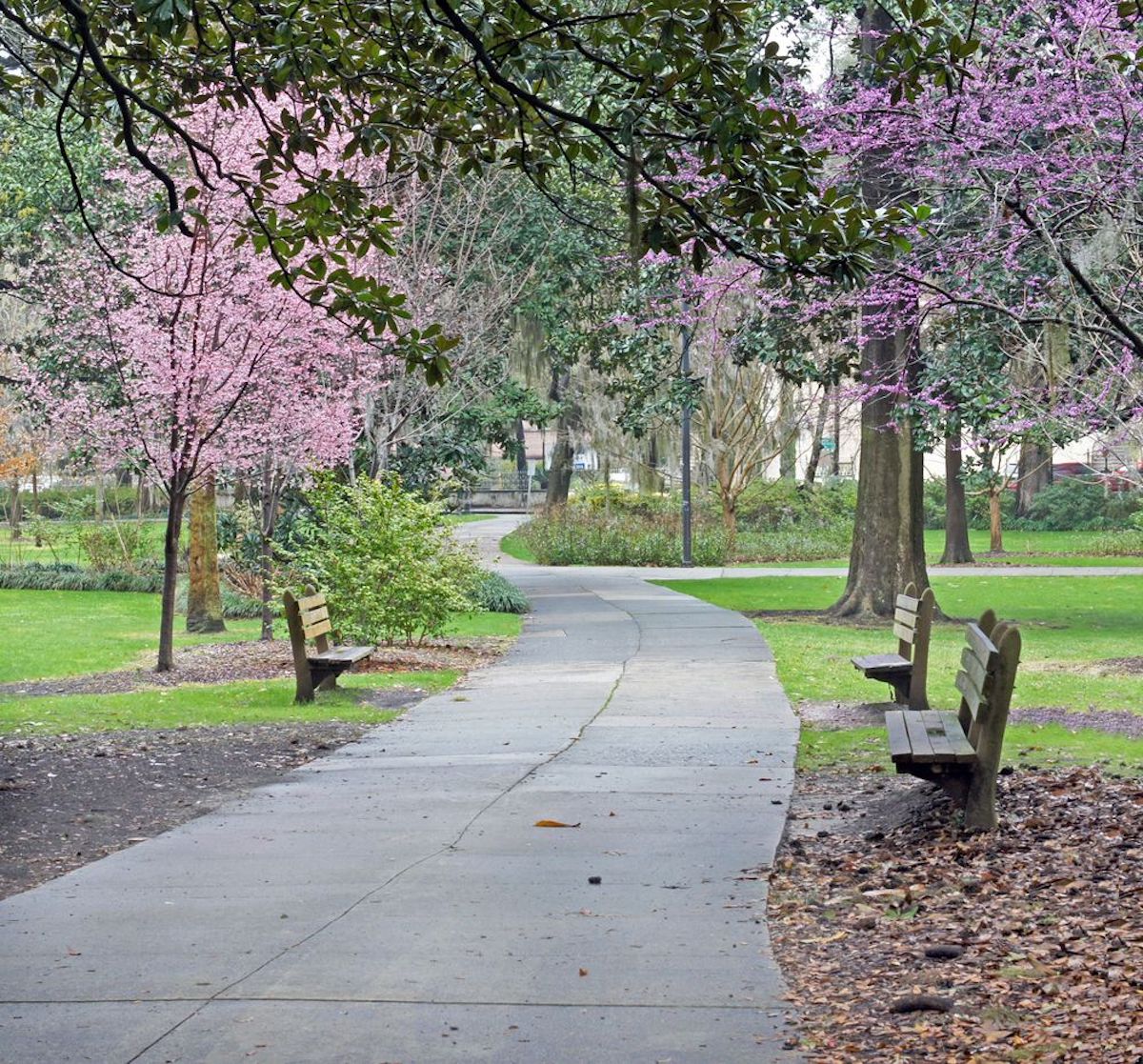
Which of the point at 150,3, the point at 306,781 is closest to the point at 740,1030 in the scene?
the point at 150,3

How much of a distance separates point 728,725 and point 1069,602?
55.2 ft

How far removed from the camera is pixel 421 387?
24.9 m

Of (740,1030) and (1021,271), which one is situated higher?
(1021,271)

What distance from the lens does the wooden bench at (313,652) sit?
13344mm

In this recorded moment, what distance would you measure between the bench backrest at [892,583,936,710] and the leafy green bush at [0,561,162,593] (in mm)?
22435

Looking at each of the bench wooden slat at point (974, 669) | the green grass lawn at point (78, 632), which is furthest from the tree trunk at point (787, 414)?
the bench wooden slat at point (974, 669)

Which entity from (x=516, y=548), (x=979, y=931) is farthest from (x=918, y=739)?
(x=516, y=548)

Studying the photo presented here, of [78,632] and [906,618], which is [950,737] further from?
[78,632]

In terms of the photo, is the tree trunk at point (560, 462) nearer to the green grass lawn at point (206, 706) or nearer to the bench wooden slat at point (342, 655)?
the green grass lawn at point (206, 706)

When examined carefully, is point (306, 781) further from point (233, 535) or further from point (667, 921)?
point (233, 535)

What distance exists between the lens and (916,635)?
11711 millimetres

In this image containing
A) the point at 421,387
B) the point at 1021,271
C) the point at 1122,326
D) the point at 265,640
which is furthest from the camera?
the point at 421,387

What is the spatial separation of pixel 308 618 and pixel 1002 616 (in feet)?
46.3

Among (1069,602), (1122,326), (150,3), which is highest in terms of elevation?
(150,3)
